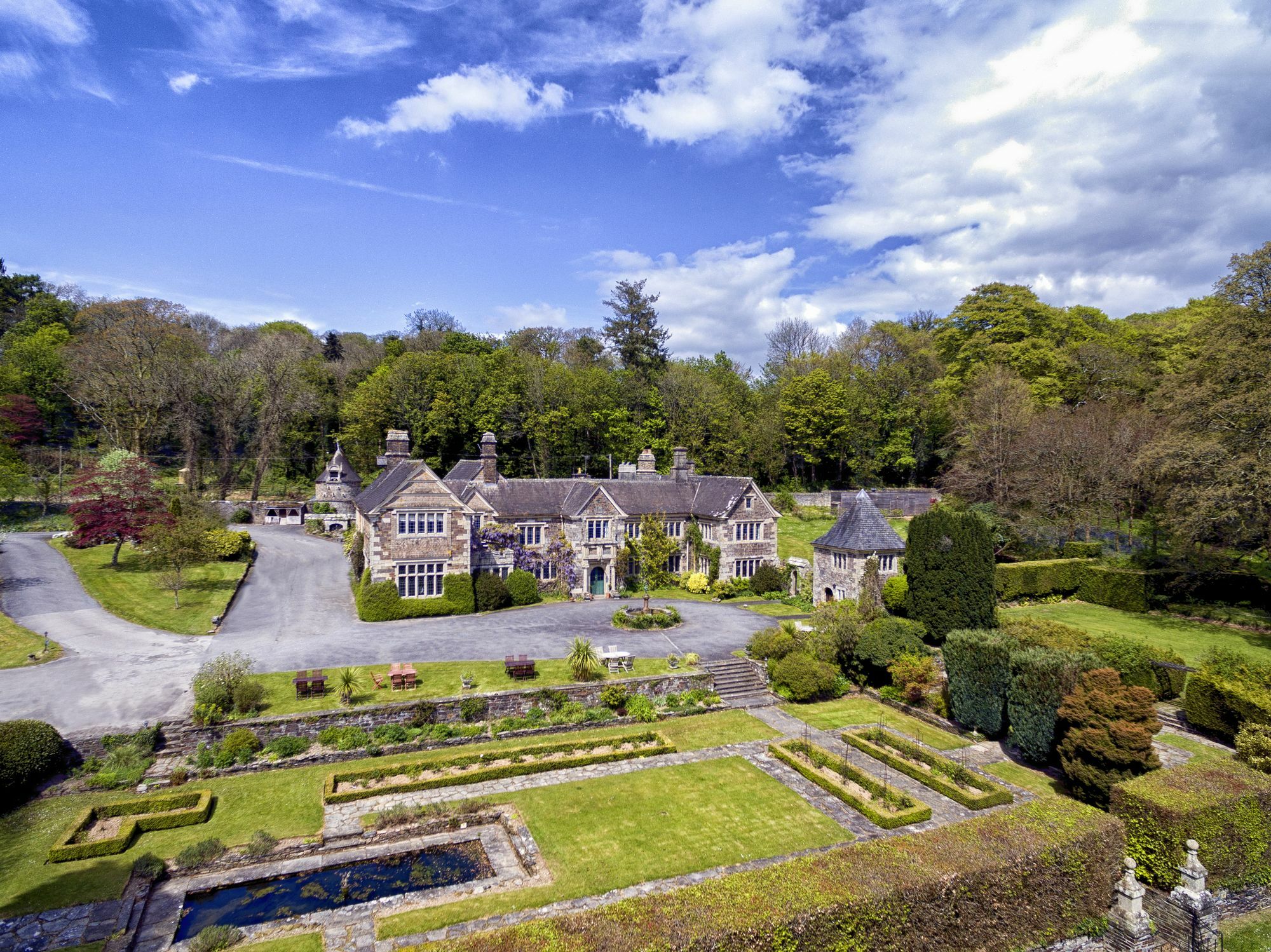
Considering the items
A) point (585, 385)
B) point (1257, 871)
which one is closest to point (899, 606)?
point (1257, 871)

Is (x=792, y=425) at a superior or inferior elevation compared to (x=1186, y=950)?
superior

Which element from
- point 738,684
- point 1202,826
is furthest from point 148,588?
point 1202,826

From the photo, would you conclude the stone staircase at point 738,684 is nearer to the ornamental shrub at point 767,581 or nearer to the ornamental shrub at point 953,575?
the ornamental shrub at point 953,575

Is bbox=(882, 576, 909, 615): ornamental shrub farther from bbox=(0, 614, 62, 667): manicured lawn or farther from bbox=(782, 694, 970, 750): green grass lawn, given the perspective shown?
bbox=(0, 614, 62, 667): manicured lawn

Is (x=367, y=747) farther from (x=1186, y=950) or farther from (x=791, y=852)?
(x=1186, y=950)

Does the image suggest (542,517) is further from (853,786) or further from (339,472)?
(339,472)

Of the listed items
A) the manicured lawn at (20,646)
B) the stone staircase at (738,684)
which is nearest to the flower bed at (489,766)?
the stone staircase at (738,684)
